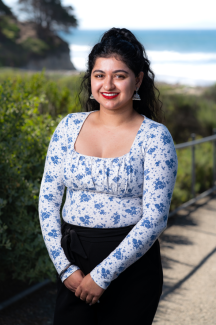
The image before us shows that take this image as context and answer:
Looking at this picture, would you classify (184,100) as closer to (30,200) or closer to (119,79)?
(30,200)

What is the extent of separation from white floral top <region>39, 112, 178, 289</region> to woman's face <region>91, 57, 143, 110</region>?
17 centimetres

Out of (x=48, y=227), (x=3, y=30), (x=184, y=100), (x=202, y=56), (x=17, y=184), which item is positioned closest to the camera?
(x=48, y=227)

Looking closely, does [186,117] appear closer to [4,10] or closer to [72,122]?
[72,122]

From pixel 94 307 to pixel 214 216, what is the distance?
4.48 meters

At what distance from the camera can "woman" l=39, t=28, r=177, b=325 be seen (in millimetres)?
1738

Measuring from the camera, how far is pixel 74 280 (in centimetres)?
179

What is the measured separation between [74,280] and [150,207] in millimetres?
487

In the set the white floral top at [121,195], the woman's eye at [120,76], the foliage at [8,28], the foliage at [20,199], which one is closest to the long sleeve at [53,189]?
the white floral top at [121,195]

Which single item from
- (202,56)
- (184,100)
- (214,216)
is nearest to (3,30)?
(202,56)

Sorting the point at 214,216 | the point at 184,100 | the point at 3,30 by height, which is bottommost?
the point at 214,216

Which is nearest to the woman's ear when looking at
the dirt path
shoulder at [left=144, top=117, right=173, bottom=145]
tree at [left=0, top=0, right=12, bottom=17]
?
shoulder at [left=144, top=117, right=173, bottom=145]

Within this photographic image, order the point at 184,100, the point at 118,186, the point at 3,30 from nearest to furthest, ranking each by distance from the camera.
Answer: the point at 118,186, the point at 184,100, the point at 3,30

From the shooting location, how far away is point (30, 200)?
319 cm

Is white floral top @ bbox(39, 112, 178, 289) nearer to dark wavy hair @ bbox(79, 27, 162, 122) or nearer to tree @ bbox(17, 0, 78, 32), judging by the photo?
dark wavy hair @ bbox(79, 27, 162, 122)
